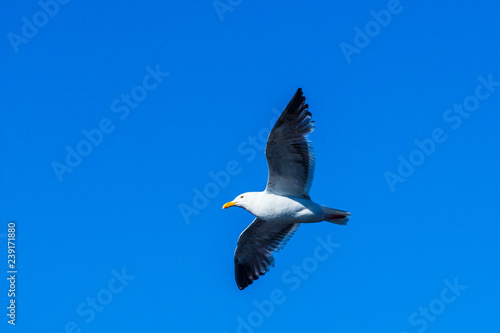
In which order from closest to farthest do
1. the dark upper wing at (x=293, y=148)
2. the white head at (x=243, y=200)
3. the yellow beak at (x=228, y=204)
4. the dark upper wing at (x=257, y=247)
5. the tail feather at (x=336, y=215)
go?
the dark upper wing at (x=293, y=148), the tail feather at (x=336, y=215), the white head at (x=243, y=200), the yellow beak at (x=228, y=204), the dark upper wing at (x=257, y=247)

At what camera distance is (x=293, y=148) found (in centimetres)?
1894

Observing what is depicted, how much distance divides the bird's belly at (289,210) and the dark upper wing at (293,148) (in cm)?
32

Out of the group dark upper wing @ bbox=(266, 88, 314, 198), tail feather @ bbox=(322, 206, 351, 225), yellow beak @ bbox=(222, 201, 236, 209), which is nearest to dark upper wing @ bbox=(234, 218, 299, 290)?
yellow beak @ bbox=(222, 201, 236, 209)

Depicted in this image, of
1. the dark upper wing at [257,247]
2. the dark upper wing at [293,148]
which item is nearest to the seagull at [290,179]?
the dark upper wing at [293,148]

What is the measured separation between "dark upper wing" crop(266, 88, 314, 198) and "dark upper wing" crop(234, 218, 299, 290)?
1992mm

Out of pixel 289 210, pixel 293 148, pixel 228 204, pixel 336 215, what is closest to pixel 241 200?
pixel 228 204

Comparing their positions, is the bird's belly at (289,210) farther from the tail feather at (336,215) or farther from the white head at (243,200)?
the white head at (243,200)

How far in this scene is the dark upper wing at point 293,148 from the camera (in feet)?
61.9

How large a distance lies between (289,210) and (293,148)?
1.30 meters

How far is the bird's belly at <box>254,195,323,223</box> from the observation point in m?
19.1

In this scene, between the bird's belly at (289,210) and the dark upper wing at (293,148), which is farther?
the bird's belly at (289,210)

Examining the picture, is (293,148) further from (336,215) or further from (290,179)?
(336,215)

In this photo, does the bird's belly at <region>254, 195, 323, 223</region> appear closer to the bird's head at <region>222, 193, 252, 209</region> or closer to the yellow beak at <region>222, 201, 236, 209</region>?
the bird's head at <region>222, 193, 252, 209</region>

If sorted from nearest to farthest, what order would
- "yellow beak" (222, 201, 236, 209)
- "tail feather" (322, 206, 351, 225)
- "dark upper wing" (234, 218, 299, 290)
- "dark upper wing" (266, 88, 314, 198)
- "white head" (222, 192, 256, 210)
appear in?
1. "dark upper wing" (266, 88, 314, 198)
2. "tail feather" (322, 206, 351, 225)
3. "white head" (222, 192, 256, 210)
4. "yellow beak" (222, 201, 236, 209)
5. "dark upper wing" (234, 218, 299, 290)
